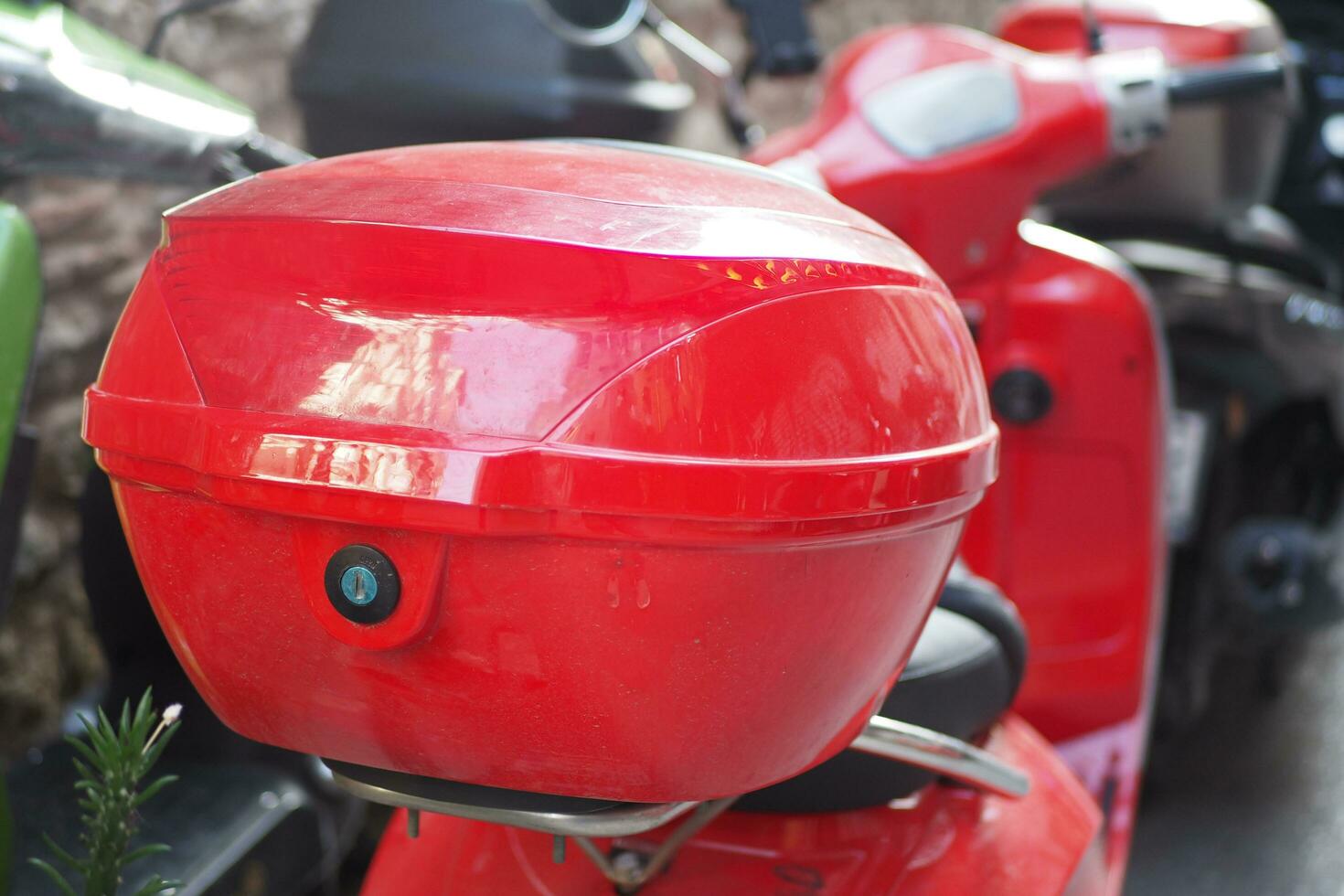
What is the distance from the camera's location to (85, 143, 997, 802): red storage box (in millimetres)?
615

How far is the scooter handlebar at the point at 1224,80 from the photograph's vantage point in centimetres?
145

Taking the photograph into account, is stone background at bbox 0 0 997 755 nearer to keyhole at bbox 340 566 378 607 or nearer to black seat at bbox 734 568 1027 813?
black seat at bbox 734 568 1027 813

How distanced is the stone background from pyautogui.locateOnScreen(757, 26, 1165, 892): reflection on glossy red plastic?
2.38ft

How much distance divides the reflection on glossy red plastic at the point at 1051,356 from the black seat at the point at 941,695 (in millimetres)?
494

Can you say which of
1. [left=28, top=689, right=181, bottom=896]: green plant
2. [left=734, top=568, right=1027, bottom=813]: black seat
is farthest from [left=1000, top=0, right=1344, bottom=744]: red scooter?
[left=28, top=689, right=181, bottom=896]: green plant

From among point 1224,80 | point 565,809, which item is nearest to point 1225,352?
point 1224,80

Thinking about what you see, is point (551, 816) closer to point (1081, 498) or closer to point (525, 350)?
point (525, 350)

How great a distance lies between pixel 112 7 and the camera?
2037 mm

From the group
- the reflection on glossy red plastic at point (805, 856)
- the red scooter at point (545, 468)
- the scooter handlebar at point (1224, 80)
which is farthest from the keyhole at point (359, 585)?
the scooter handlebar at point (1224, 80)

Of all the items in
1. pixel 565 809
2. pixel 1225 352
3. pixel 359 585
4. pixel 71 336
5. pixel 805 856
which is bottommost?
pixel 1225 352

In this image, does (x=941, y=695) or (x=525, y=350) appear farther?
(x=941, y=695)

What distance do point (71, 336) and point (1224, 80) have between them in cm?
166

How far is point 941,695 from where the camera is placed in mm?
973

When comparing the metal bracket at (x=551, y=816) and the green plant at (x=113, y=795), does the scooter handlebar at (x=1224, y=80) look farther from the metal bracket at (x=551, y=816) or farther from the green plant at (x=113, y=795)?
the green plant at (x=113, y=795)
